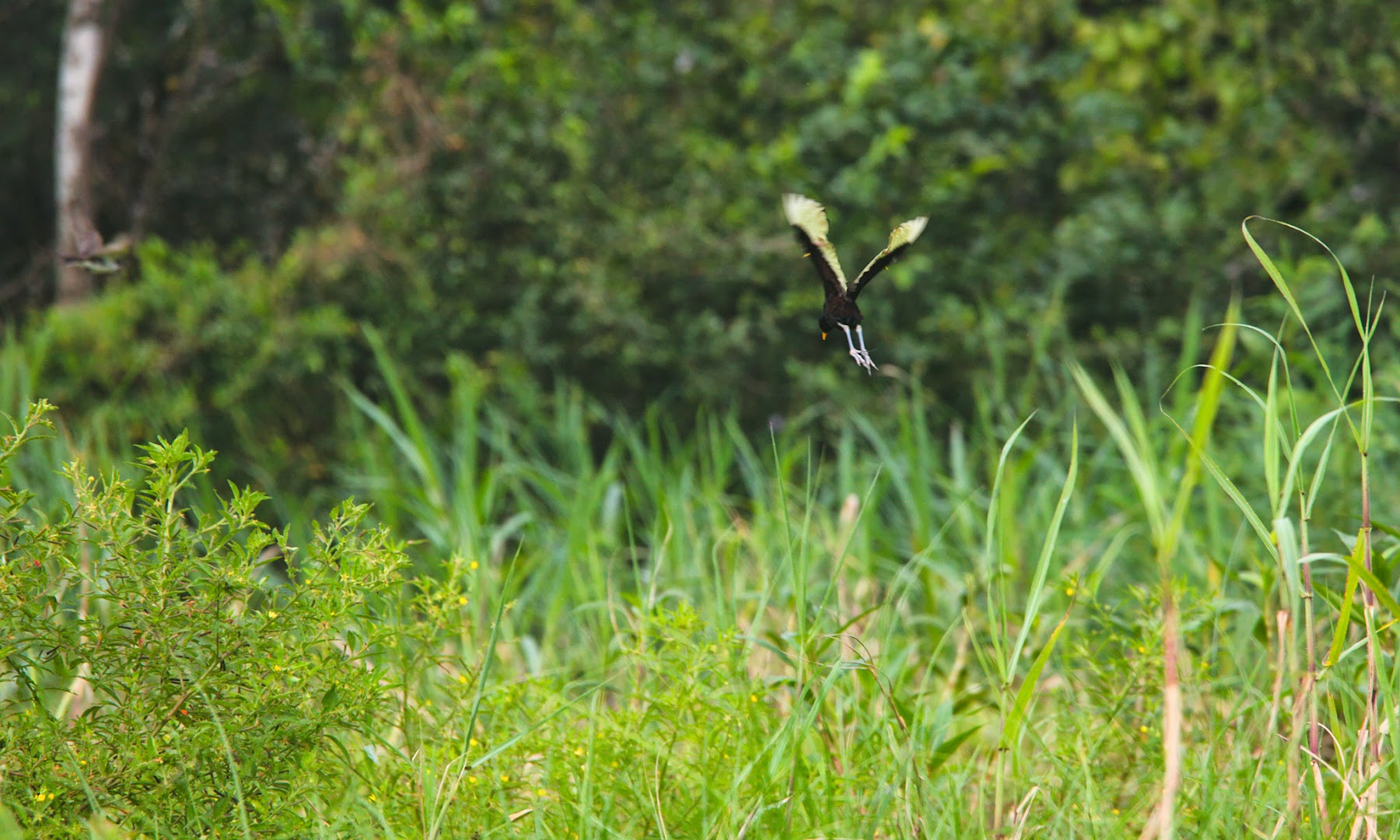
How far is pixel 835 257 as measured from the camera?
1373 mm

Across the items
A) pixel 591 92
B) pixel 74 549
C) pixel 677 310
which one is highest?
pixel 591 92

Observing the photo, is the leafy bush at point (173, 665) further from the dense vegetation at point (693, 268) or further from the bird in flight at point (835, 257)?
the dense vegetation at point (693, 268)

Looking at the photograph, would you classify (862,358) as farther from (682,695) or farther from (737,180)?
(737,180)

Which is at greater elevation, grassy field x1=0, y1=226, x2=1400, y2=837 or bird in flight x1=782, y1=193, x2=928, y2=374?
bird in flight x1=782, y1=193, x2=928, y2=374

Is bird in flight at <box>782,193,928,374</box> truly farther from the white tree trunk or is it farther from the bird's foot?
the white tree trunk

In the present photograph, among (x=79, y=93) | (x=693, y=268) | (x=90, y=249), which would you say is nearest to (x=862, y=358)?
(x=90, y=249)

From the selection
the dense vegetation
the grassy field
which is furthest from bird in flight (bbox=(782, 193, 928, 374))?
the dense vegetation

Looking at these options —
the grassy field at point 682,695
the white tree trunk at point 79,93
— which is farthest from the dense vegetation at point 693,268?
the grassy field at point 682,695

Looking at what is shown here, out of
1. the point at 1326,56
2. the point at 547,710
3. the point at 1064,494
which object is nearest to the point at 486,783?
the point at 547,710

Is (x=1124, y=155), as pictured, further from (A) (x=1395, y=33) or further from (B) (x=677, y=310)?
(B) (x=677, y=310)

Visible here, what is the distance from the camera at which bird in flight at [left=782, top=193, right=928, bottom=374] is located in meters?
1.32

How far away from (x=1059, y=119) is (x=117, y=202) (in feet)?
12.8

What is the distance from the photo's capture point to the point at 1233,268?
4.57 metres

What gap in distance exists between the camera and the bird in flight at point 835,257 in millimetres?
1324
